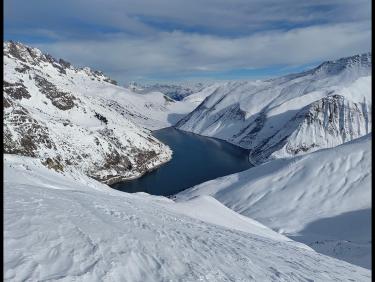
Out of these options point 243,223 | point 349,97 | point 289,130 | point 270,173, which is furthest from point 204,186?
point 349,97

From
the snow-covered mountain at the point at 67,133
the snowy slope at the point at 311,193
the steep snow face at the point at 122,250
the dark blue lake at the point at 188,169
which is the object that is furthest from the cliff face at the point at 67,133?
the steep snow face at the point at 122,250

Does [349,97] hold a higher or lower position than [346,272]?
higher

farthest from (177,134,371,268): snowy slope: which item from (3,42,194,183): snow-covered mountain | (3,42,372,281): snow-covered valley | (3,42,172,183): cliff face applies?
(3,42,194,183): snow-covered mountain

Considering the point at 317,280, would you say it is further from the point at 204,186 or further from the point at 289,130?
the point at 289,130

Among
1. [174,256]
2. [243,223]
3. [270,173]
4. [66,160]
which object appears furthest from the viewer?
[66,160]

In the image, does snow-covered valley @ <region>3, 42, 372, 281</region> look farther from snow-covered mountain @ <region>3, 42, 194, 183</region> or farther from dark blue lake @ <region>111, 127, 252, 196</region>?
dark blue lake @ <region>111, 127, 252, 196</region>

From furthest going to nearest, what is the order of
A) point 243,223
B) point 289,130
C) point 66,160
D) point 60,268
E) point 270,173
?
point 289,130
point 66,160
point 270,173
point 243,223
point 60,268
